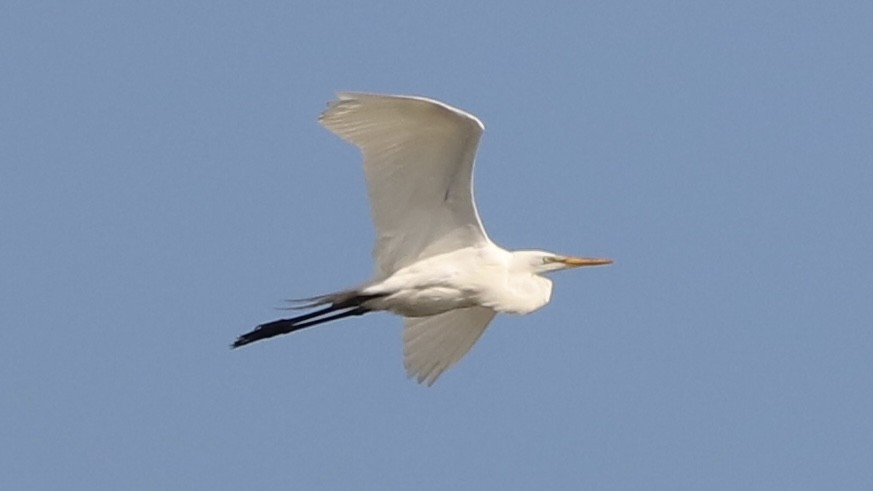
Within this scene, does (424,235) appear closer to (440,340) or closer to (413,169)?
(413,169)

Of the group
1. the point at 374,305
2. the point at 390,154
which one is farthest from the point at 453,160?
the point at 374,305

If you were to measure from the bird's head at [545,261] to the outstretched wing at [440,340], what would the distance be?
0.44 m

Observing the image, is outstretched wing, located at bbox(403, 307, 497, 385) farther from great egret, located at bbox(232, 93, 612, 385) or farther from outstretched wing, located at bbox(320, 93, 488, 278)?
outstretched wing, located at bbox(320, 93, 488, 278)

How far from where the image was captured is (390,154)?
35.5ft

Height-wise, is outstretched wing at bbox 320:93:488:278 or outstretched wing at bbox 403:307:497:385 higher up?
outstretched wing at bbox 320:93:488:278

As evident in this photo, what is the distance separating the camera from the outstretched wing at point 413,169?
34.3 feet

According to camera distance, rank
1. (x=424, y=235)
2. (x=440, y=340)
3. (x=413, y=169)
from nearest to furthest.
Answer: (x=413, y=169)
(x=424, y=235)
(x=440, y=340)

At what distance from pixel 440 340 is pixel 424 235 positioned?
898mm

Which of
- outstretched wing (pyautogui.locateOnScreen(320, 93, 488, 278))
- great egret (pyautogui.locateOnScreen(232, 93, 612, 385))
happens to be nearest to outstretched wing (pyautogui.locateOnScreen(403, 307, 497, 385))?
great egret (pyautogui.locateOnScreen(232, 93, 612, 385))

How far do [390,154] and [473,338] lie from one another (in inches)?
59.2

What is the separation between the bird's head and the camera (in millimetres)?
11453

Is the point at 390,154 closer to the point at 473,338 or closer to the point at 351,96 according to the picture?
the point at 351,96

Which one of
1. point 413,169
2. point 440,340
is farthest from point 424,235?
point 440,340

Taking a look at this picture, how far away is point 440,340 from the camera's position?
11.8 metres
